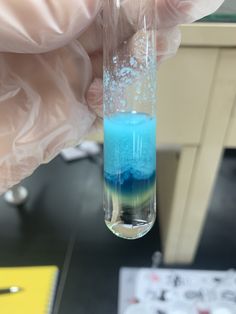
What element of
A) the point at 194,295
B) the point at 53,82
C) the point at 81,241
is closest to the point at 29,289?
the point at 81,241

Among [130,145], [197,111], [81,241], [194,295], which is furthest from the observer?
[81,241]

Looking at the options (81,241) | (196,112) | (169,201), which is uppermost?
(196,112)

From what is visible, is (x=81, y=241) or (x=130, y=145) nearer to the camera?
(x=130, y=145)

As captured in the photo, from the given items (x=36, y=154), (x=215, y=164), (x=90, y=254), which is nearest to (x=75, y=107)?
(x=36, y=154)

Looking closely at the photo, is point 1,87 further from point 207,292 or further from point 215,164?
point 207,292

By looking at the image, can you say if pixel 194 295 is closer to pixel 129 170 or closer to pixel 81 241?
pixel 81 241

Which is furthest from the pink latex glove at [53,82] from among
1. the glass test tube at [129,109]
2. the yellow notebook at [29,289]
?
the yellow notebook at [29,289]
